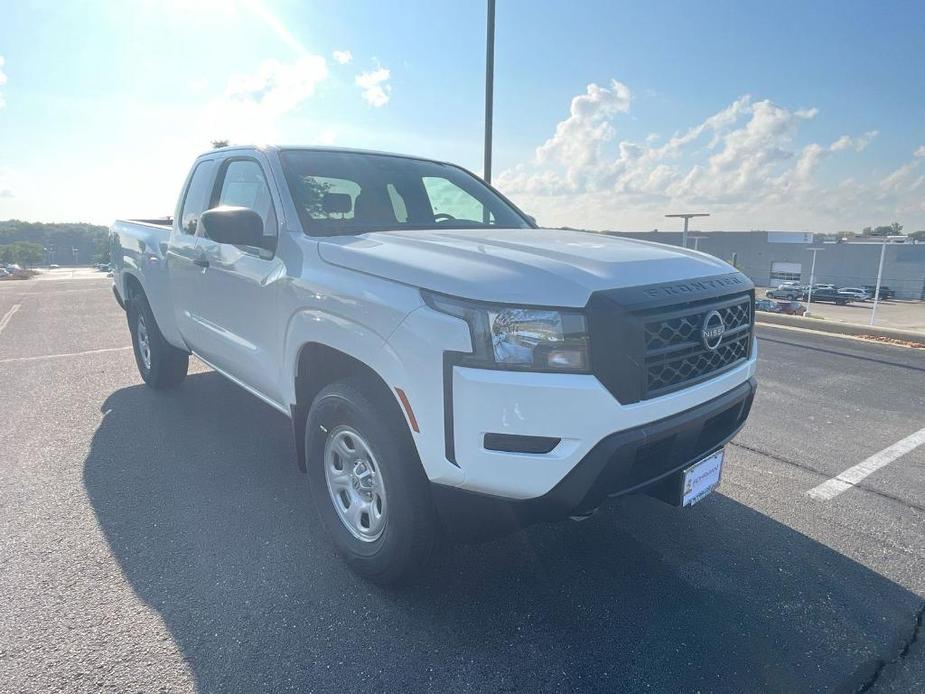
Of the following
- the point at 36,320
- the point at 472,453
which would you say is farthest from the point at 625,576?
the point at 36,320

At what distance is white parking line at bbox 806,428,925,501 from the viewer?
350cm

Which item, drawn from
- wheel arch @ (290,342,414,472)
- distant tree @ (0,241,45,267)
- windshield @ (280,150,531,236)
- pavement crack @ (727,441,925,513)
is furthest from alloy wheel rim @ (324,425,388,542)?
distant tree @ (0,241,45,267)

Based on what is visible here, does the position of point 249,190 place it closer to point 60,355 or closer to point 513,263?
point 513,263

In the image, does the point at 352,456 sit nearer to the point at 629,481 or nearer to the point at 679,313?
the point at 629,481

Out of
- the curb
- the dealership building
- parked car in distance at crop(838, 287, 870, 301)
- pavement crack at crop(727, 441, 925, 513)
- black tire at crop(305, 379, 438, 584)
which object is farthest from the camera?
the dealership building

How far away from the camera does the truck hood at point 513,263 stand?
78.9 inches

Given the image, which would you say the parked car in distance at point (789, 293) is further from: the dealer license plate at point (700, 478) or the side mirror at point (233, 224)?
the side mirror at point (233, 224)

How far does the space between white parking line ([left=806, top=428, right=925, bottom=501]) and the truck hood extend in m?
1.76

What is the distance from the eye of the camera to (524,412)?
75.2 inches

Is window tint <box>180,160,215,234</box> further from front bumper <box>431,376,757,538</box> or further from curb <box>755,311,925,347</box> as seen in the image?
curb <box>755,311,925,347</box>

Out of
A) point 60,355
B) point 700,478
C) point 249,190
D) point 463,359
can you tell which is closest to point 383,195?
point 249,190

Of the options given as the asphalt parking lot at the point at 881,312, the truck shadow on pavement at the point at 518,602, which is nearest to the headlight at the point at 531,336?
the truck shadow on pavement at the point at 518,602

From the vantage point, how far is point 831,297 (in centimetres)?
4409

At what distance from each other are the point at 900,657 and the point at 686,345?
4.71 ft
